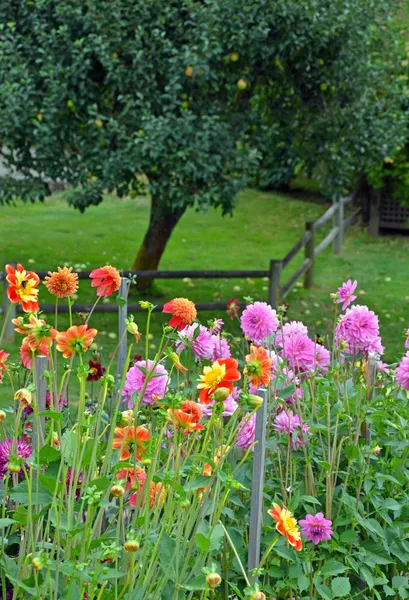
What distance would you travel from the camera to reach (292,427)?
284 cm

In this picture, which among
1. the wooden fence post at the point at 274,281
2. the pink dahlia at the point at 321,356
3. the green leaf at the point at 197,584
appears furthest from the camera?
the wooden fence post at the point at 274,281

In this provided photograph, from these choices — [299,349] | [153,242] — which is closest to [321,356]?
[299,349]

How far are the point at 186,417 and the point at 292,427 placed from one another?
77cm

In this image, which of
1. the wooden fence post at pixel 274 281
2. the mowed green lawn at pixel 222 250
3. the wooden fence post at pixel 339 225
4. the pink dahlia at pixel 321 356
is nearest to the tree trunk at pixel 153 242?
the mowed green lawn at pixel 222 250

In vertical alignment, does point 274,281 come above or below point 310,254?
above

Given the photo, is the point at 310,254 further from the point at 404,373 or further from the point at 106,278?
the point at 106,278

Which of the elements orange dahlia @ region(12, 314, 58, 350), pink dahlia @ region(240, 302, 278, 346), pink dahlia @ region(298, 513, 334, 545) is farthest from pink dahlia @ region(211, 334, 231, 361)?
orange dahlia @ region(12, 314, 58, 350)

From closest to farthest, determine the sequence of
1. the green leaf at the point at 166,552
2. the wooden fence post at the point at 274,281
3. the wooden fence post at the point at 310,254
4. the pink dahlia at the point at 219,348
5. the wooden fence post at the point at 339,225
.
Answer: the green leaf at the point at 166,552 → the pink dahlia at the point at 219,348 → the wooden fence post at the point at 274,281 → the wooden fence post at the point at 310,254 → the wooden fence post at the point at 339,225

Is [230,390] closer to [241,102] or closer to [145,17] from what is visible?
[145,17]

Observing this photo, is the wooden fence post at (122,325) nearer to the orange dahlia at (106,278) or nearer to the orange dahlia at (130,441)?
the orange dahlia at (106,278)

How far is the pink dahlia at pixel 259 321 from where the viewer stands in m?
2.88

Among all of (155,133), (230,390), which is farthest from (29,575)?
(155,133)

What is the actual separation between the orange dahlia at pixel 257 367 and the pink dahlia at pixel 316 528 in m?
0.54

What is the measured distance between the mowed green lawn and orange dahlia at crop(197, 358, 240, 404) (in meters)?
6.71
